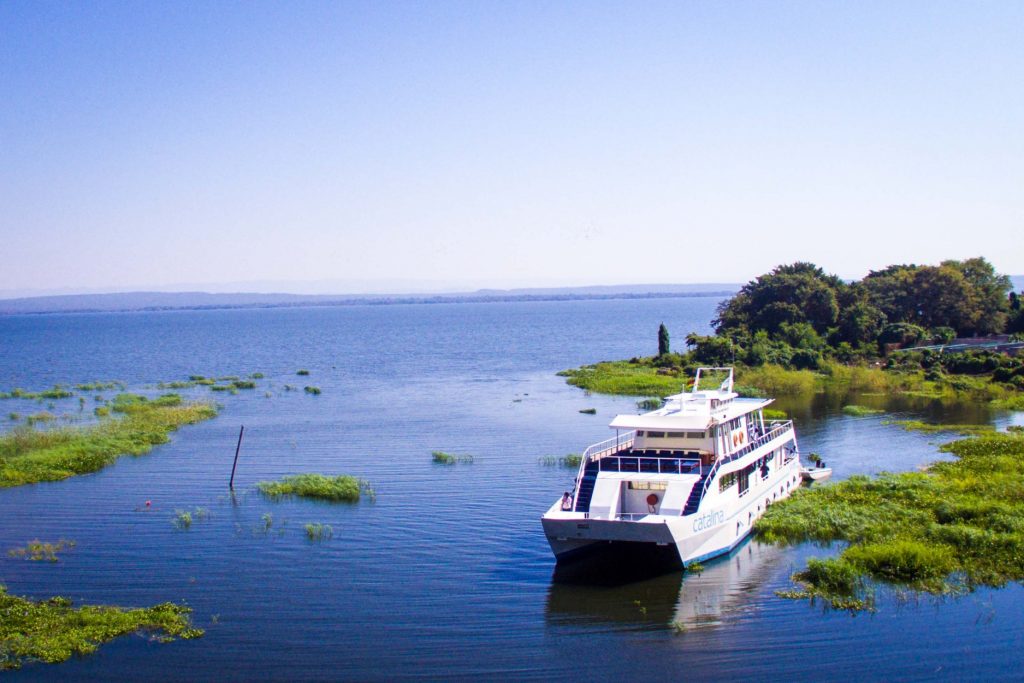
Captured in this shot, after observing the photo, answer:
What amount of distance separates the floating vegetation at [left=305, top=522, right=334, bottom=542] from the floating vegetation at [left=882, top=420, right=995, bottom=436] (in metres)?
39.7

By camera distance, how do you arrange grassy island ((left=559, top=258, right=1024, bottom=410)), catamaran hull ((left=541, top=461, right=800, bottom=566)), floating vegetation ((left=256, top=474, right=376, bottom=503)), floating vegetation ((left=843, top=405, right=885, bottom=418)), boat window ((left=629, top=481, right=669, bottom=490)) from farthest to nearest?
1. grassy island ((left=559, top=258, right=1024, bottom=410))
2. floating vegetation ((left=843, top=405, right=885, bottom=418))
3. floating vegetation ((left=256, top=474, right=376, bottom=503))
4. boat window ((left=629, top=481, right=669, bottom=490))
5. catamaran hull ((left=541, top=461, right=800, bottom=566))

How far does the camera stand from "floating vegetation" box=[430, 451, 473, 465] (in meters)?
51.6

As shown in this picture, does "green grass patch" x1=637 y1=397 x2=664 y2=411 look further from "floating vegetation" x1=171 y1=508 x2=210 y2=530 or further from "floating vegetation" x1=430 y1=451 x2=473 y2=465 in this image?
"floating vegetation" x1=171 y1=508 x2=210 y2=530

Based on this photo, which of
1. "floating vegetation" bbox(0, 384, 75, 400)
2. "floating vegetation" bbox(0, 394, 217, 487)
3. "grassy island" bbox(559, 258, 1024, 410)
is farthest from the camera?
"floating vegetation" bbox(0, 384, 75, 400)

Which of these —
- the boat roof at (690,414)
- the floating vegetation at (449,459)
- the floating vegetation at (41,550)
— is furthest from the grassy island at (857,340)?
the floating vegetation at (41,550)

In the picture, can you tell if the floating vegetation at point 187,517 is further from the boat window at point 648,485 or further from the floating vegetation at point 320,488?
the boat window at point 648,485

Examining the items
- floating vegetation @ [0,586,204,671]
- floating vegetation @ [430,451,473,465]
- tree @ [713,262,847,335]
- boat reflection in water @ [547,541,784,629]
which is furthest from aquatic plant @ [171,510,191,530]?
tree @ [713,262,847,335]

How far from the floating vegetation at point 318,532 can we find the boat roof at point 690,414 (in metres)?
12.1

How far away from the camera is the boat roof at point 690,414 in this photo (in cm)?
3666

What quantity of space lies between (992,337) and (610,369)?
138ft

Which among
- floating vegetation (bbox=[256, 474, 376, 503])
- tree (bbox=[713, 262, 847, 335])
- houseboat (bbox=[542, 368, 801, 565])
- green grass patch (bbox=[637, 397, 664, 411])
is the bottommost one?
floating vegetation (bbox=[256, 474, 376, 503])

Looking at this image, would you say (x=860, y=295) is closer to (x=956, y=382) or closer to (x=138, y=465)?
(x=956, y=382)

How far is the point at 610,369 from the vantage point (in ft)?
328

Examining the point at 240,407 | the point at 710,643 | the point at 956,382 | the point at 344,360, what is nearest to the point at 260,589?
the point at 710,643
